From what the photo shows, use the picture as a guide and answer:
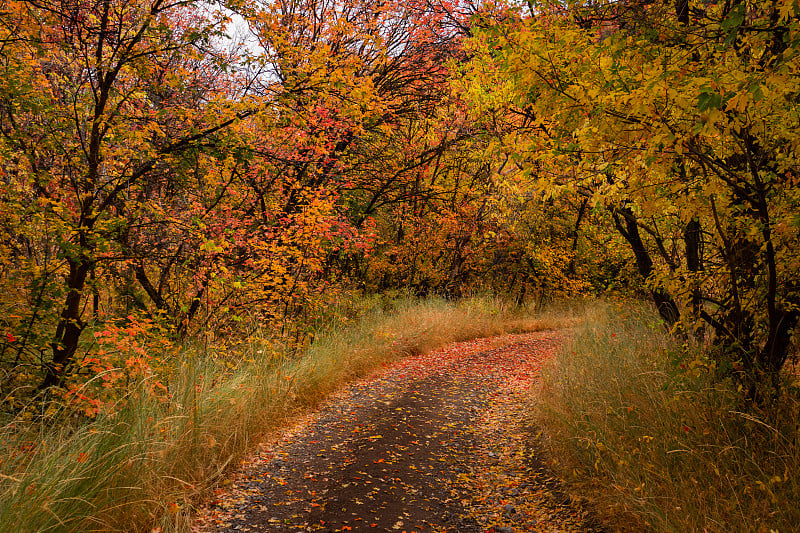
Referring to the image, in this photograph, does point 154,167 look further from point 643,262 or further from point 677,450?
point 643,262

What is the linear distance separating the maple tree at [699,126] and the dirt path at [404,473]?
2.33m

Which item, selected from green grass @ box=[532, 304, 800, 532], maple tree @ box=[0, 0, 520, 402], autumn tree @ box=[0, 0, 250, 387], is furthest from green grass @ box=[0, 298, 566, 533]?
green grass @ box=[532, 304, 800, 532]

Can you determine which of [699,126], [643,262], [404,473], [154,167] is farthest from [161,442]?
[643,262]

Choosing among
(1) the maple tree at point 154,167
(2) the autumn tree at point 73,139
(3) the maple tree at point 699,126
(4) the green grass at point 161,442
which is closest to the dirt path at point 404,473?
(4) the green grass at point 161,442

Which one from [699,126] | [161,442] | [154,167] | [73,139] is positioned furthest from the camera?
[154,167]

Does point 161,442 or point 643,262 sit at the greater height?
point 643,262

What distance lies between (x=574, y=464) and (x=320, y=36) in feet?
31.3

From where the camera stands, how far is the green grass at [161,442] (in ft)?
9.75

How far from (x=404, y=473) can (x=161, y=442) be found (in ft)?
7.80

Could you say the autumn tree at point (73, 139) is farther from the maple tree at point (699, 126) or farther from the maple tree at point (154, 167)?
the maple tree at point (699, 126)

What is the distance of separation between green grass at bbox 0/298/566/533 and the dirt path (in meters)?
0.32

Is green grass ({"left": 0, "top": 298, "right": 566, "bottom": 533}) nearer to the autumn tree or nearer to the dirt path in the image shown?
the dirt path

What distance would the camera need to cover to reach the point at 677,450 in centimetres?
332

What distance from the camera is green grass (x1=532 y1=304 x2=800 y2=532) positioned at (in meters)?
3.00
